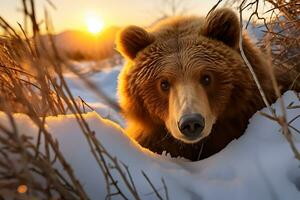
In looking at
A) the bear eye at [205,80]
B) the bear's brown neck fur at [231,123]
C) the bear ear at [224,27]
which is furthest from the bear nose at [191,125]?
the bear ear at [224,27]

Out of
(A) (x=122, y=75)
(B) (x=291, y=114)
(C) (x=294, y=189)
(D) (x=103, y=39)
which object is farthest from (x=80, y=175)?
(D) (x=103, y=39)

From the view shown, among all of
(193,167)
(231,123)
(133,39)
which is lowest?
(231,123)

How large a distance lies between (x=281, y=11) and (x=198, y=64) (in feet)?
2.57

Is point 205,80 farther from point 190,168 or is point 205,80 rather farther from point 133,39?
point 190,168

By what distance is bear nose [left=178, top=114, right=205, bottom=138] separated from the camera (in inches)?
123

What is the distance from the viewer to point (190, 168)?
9.36 feet

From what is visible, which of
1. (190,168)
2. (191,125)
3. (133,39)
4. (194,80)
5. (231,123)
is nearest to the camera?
(190,168)

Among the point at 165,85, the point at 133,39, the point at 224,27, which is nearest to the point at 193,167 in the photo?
the point at 165,85

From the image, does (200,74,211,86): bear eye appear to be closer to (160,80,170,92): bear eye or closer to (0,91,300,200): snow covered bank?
(160,80,170,92): bear eye

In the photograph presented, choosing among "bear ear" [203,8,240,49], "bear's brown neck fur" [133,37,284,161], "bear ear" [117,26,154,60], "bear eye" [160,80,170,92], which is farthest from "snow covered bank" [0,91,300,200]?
"bear ear" [117,26,154,60]

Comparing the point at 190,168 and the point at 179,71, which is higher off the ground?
the point at 179,71

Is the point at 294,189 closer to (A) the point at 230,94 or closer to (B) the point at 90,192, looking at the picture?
(B) the point at 90,192

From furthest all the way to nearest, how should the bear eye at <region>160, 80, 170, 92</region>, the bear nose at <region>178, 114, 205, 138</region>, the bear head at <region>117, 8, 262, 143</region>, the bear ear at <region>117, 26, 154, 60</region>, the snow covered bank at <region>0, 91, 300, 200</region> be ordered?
the bear ear at <region>117, 26, 154, 60</region> < the bear eye at <region>160, 80, 170, 92</region> < the bear head at <region>117, 8, 262, 143</region> < the bear nose at <region>178, 114, 205, 138</region> < the snow covered bank at <region>0, 91, 300, 200</region>

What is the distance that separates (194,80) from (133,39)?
2.43ft
